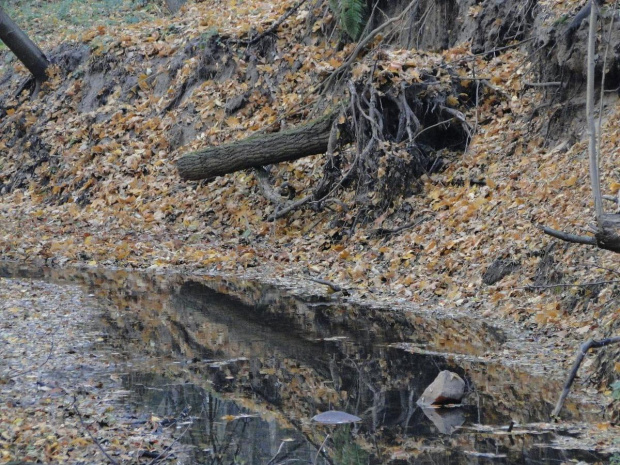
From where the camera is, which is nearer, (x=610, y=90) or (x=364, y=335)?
(x=364, y=335)

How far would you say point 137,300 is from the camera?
10.4 m

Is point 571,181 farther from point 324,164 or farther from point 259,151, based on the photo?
point 259,151

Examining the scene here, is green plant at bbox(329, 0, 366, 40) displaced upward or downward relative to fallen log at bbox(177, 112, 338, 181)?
upward

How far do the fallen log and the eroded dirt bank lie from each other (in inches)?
21.7

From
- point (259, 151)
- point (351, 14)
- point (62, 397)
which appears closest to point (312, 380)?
point (62, 397)

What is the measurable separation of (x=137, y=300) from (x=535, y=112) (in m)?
5.93

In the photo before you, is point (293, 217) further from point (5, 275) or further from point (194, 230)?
point (5, 275)

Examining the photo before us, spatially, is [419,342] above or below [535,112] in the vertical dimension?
below

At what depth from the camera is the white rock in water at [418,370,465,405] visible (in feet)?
20.2

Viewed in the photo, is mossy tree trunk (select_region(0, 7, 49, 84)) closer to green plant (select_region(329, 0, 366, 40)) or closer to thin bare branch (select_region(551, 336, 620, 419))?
green plant (select_region(329, 0, 366, 40))

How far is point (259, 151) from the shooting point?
1370cm

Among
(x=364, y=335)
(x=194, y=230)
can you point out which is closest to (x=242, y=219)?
(x=194, y=230)

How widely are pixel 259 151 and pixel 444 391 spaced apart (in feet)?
26.7

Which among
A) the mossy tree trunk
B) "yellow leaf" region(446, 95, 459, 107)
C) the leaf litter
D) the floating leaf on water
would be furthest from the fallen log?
the floating leaf on water
